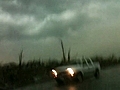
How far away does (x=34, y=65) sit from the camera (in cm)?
4169

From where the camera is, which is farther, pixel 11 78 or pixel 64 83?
pixel 11 78

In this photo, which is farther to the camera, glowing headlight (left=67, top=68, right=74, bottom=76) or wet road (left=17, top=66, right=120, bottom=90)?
glowing headlight (left=67, top=68, right=74, bottom=76)

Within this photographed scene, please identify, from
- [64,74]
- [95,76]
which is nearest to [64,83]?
[64,74]

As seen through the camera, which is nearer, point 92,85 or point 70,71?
point 92,85

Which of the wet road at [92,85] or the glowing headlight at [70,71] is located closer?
the wet road at [92,85]

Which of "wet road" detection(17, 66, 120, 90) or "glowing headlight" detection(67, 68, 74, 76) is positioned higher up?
"glowing headlight" detection(67, 68, 74, 76)

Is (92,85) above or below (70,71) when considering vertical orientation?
below

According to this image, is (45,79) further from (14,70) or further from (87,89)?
(87,89)

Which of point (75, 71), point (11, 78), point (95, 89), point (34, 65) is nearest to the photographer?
point (95, 89)

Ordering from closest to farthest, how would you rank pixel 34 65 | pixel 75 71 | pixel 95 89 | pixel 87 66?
pixel 95 89 → pixel 75 71 → pixel 87 66 → pixel 34 65

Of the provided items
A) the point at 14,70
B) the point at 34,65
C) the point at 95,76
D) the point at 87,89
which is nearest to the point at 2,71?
the point at 14,70

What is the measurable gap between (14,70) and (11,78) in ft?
5.46

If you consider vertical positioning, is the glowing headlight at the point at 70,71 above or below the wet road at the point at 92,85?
above

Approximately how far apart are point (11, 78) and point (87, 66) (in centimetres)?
1103
